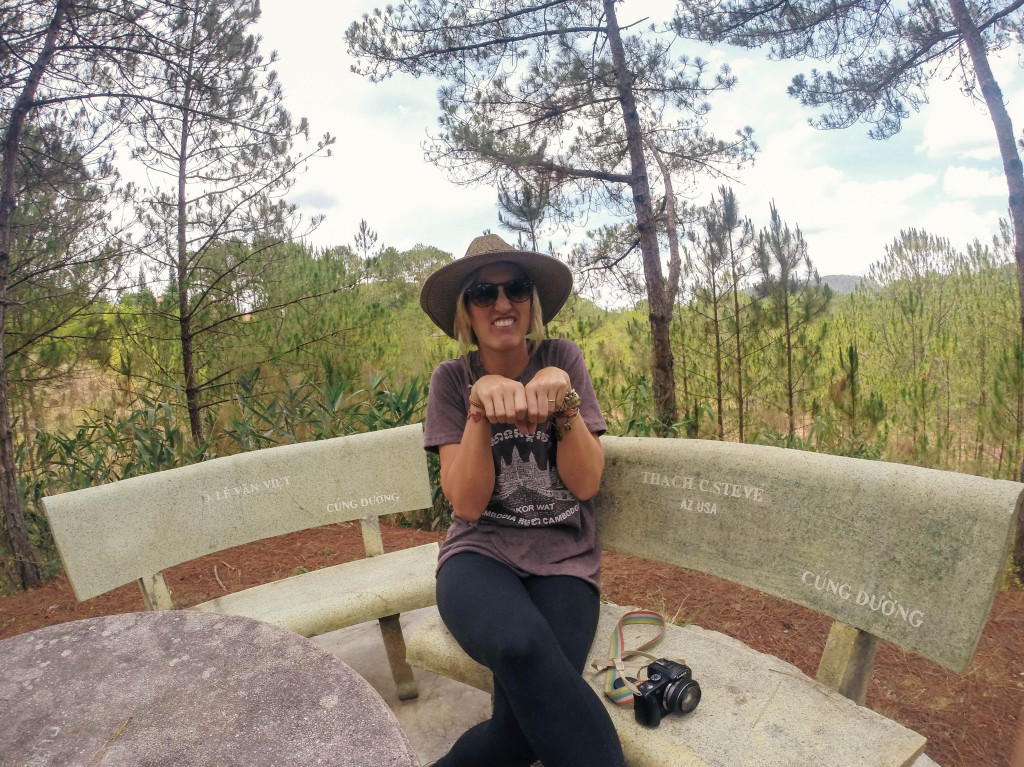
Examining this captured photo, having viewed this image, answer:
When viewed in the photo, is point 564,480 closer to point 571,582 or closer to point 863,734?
point 571,582

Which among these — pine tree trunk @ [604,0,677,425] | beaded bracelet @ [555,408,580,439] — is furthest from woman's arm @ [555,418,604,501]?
pine tree trunk @ [604,0,677,425]

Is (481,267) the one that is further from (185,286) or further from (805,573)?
(185,286)

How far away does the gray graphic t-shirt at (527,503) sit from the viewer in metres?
1.71

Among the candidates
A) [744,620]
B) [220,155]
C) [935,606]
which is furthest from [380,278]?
[935,606]

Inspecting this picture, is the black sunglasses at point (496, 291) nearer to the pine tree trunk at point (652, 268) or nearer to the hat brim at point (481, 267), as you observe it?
the hat brim at point (481, 267)

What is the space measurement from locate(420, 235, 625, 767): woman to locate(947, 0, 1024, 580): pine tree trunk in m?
2.36

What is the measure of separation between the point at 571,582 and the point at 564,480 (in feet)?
0.89

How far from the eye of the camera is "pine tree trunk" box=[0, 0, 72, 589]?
3.42 meters

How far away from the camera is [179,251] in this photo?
4539 mm

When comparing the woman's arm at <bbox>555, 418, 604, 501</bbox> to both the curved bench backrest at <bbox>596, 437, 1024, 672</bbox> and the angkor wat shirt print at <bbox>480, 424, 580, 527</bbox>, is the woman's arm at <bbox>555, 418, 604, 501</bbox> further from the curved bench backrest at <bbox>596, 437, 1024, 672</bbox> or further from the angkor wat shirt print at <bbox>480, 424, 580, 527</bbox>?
the curved bench backrest at <bbox>596, 437, 1024, 672</bbox>

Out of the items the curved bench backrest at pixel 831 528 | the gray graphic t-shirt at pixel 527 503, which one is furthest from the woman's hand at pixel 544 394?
the curved bench backrest at pixel 831 528

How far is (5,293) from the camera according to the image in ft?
11.4

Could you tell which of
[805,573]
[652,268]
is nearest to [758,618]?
[805,573]

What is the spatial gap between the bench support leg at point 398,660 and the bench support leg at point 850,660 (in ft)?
4.32
